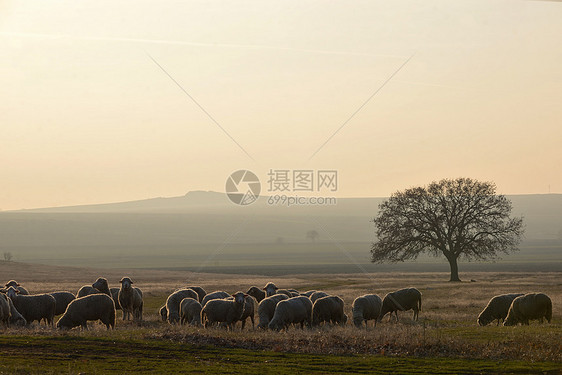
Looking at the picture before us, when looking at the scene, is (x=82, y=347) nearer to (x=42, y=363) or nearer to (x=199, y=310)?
(x=42, y=363)

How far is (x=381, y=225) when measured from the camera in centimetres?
6688

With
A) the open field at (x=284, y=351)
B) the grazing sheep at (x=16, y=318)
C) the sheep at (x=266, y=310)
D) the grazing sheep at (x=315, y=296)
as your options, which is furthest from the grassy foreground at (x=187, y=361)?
the grazing sheep at (x=315, y=296)

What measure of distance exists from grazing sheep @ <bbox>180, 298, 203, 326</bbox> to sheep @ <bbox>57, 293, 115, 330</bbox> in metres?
3.72

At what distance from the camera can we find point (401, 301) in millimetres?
35219

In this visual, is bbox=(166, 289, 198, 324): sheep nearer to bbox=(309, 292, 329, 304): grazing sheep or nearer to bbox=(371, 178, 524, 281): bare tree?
bbox=(309, 292, 329, 304): grazing sheep

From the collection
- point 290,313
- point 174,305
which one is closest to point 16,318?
point 174,305

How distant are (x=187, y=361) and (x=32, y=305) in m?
11.7

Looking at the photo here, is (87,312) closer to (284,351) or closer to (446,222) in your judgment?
(284,351)

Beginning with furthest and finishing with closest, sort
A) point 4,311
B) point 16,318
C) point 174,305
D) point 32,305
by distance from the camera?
point 174,305
point 32,305
point 16,318
point 4,311

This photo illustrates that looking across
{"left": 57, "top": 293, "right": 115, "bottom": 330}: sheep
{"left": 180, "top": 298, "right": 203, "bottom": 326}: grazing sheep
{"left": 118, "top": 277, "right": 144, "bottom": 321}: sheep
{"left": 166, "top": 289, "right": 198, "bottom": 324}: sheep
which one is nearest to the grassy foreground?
{"left": 57, "top": 293, "right": 115, "bottom": 330}: sheep

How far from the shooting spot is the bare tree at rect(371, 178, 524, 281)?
215ft

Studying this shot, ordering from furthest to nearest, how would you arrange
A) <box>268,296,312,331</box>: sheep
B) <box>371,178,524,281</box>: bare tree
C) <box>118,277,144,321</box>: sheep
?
<box>371,178,524,281</box>: bare tree → <box>118,277,144,321</box>: sheep → <box>268,296,312,331</box>: sheep

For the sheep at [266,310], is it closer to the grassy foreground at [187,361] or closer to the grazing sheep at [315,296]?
the grazing sheep at [315,296]

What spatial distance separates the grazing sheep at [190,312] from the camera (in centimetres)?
3025
